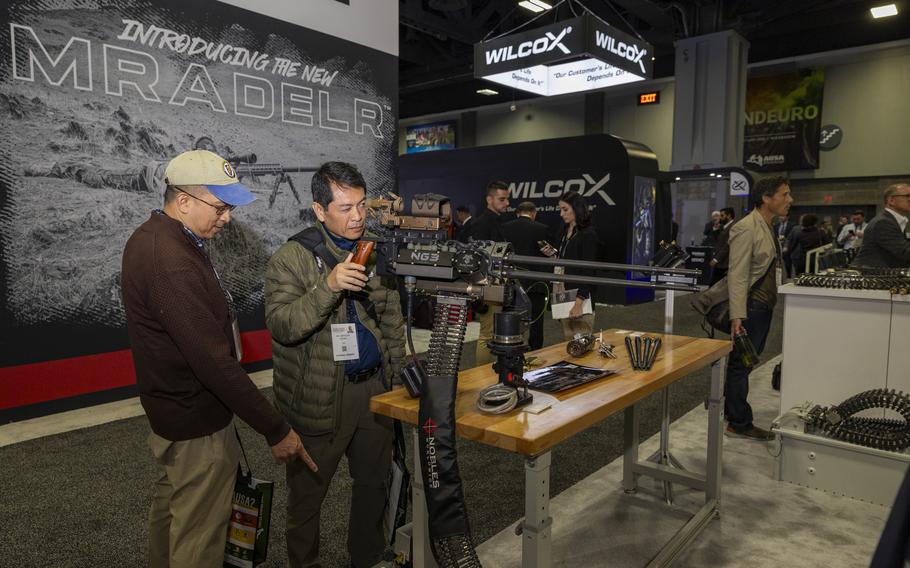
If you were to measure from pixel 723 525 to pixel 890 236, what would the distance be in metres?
2.90

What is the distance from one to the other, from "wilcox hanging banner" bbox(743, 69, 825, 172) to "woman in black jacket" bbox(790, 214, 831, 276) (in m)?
2.91

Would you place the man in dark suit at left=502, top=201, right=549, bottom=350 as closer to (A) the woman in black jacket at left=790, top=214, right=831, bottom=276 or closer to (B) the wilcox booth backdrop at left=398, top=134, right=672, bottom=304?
(B) the wilcox booth backdrop at left=398, top=134, right=672, bottom=304

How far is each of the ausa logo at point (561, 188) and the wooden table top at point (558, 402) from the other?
7.24 metres

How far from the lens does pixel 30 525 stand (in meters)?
2.55

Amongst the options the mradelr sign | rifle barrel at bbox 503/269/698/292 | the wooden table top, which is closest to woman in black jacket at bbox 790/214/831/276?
the mradelr sign

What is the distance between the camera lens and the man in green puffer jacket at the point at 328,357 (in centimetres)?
180

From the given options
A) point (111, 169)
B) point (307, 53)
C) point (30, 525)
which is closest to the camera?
point (30, 525)

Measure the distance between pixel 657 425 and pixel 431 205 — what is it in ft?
Result: 9.85

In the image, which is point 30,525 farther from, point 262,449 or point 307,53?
point 307,53

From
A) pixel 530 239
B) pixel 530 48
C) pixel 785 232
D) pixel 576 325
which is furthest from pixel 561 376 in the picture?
pixel 785 232

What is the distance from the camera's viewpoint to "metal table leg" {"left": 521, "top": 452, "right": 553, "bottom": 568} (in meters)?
1.48

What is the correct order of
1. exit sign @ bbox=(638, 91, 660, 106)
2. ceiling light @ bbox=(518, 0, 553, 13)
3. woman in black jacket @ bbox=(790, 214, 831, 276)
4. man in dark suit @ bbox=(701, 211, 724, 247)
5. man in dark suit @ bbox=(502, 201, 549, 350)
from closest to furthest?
man in dark suit @ bbox=(502, 201, 549, 350)
ceiling light @ bbox=(518, 0, 553, 13)
man in dark suit @ bbox=(701, 211, 724, 247)
woman in black jacket @ bbox=(790, 214, 831, 276)
exit sign @ bbox=(638, 91, 660, 106)

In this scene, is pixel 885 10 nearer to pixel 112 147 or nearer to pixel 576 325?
pixel 576 325

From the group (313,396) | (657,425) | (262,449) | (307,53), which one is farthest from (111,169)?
(657,425)
